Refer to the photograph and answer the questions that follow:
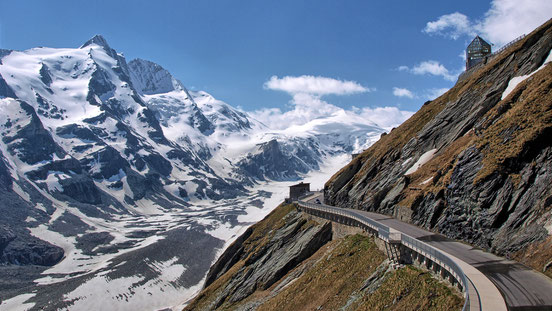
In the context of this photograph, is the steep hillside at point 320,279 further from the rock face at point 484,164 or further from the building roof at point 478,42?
the building roof at point 478,42

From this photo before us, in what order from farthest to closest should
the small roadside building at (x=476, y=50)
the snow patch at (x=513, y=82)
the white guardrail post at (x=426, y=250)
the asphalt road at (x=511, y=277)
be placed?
1. the small roadside building at (x=476, y=50)
2. the snow patch at (x=513, y=82)
3. the white guardrail post at (x=426, y=250)
4. the asphalt road at (x=511, y=277)

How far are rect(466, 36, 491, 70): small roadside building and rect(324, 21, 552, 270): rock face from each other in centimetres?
1826

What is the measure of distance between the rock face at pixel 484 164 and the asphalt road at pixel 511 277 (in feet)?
4.42

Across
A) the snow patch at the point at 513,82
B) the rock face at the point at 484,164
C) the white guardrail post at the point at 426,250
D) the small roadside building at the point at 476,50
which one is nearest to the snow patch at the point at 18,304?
the rock face at the point at 484,164

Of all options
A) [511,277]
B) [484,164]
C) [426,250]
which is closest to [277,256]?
[484,164]

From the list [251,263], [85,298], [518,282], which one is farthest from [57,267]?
[518,282]

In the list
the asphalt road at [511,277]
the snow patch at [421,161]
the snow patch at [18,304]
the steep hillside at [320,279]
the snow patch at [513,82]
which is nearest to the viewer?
the asphalt road at [511,277]

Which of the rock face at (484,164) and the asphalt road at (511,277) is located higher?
the rock face at (484,164)

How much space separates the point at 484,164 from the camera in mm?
38844

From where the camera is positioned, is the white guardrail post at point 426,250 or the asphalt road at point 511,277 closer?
the asphalt road at point 511,277

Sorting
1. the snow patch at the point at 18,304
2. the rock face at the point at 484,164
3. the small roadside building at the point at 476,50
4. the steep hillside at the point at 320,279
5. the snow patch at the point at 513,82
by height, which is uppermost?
the small roadside building at the point at 476,50

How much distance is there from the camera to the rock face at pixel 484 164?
3328 centimetres

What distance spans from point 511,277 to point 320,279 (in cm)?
2068

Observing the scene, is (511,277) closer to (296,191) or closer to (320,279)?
(320,279)
